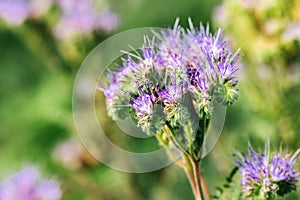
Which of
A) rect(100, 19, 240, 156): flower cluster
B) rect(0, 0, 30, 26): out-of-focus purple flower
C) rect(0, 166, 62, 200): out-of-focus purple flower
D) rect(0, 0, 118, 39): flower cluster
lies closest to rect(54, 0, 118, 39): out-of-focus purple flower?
rect(0, 0, 118, 39): flower cluster

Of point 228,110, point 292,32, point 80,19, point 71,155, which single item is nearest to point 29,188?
point 71,155

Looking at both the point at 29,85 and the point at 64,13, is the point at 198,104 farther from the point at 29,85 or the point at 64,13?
the point at 29,85

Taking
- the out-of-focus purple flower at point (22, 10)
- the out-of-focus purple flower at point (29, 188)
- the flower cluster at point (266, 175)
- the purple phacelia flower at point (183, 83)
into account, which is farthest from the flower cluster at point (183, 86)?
the out-of-focus purple flower at point (22, 10)

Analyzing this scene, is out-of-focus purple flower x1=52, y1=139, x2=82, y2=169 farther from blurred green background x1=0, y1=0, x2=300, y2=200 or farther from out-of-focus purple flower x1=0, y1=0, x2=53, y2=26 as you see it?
out-of-focus purple flower x1=0, y1=0, x2=53, y2=26

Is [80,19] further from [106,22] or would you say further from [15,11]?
[15,11]

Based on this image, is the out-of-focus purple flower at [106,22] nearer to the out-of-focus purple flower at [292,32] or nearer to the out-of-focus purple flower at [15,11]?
the out-of-focus purple flower at [15,11]

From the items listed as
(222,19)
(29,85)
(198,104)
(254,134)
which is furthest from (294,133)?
(29,85)
